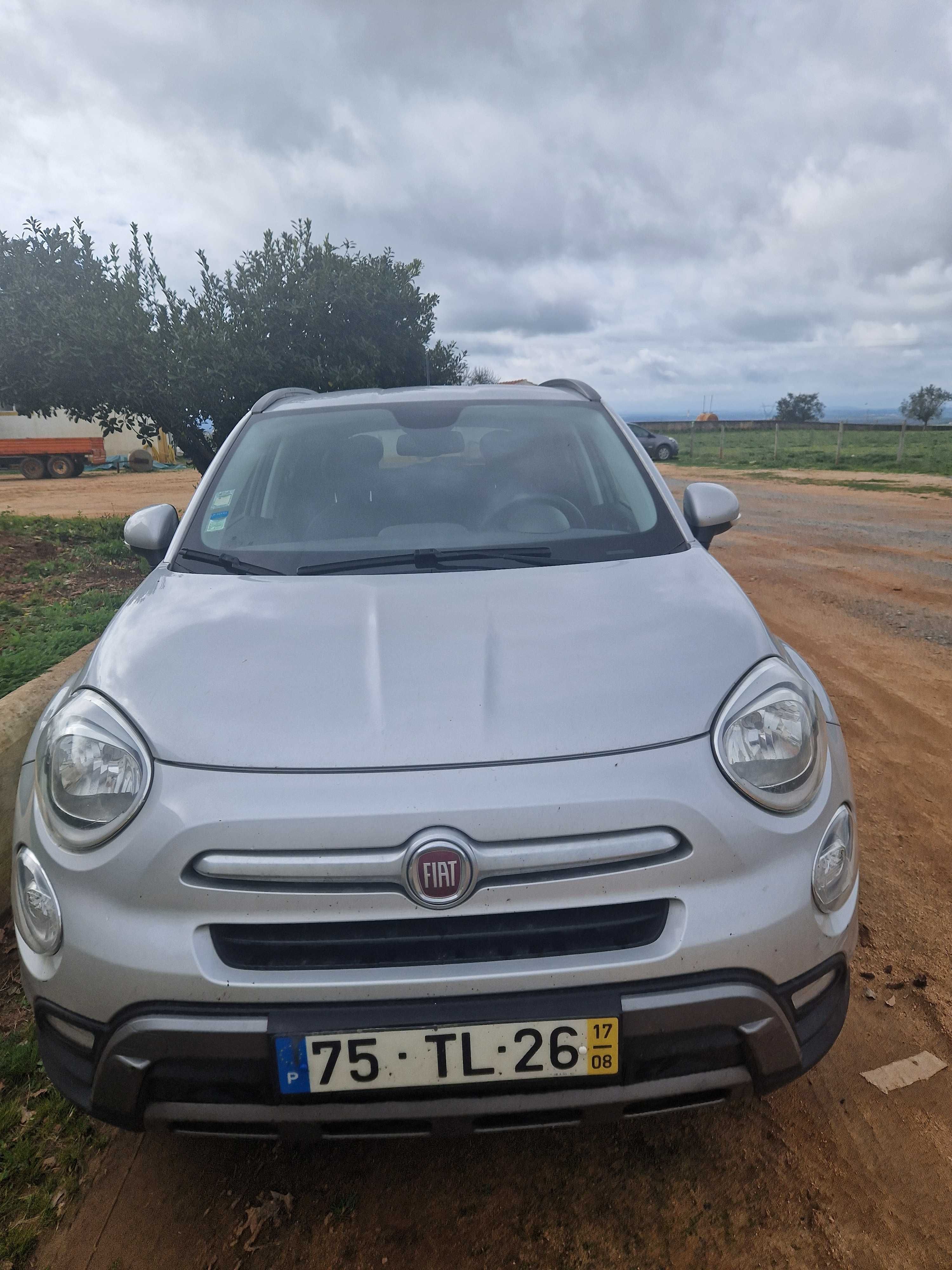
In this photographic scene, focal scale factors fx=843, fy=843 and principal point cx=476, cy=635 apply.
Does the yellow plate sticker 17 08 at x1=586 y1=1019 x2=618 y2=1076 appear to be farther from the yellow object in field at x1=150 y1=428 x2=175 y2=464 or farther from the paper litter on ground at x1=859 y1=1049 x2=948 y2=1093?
the yellow object in field at x1=150 y1=428 x2=175 y2=464

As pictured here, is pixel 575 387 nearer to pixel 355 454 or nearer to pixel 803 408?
pixel 355 454

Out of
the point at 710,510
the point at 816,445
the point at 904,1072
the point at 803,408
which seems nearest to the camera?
the point at 904,1072

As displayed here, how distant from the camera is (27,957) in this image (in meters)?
1.62

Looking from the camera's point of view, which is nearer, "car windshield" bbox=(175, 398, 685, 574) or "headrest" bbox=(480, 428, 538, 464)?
"car windshield" bbox=(175, 398, 685, 574)

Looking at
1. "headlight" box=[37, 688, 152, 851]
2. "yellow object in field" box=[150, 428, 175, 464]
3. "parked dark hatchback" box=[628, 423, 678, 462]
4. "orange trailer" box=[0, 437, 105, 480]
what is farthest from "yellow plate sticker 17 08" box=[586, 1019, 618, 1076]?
"yellow object in field" box=[150, 428, 175, 464]

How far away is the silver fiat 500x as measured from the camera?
56.9 inches

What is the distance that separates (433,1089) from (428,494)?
175cm

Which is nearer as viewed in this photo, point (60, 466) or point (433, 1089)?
point (433, 1089)

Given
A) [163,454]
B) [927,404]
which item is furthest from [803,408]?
[163,454]

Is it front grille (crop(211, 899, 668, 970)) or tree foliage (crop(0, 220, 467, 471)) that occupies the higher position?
tree foliage (crop(0, 220, 467, 471))

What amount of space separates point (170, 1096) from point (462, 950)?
570mm

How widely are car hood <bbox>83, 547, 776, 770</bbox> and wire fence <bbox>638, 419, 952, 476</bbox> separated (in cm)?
2089

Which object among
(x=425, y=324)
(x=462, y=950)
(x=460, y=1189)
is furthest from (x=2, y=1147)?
(x=425, y=324)

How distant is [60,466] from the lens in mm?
28500
